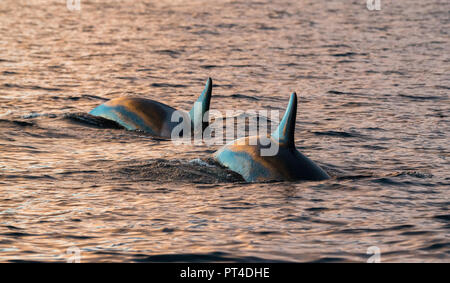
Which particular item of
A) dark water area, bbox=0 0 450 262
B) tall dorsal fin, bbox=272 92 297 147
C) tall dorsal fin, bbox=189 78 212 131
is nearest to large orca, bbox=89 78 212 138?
tall dorsal fin, bbox=189 78 212 131

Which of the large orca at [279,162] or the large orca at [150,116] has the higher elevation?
the large orca at [150,116]

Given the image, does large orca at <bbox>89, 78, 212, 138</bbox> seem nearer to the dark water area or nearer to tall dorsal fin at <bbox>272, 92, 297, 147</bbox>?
the dark water area

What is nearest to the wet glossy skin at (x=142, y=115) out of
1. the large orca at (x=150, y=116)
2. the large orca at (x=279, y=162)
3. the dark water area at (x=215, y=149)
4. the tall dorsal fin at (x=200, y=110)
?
the large orca at (x=150, y=116)

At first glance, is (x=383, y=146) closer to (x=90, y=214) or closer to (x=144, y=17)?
(x=90, y=214)

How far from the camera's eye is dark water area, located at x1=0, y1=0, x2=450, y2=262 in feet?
29.9

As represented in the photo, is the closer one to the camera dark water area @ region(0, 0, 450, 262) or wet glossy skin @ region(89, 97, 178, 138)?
dark water area @ region(0, 0, 450, 262)

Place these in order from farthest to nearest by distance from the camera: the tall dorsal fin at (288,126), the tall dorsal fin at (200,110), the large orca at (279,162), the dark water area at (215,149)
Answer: the tall dorsal fin at (200,110), the large orca at (279,162), the tall dorsal fin at (288,126), the dark water area at (215,149)

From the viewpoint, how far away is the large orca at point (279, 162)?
1162 centimetres

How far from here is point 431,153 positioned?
14.5 metres

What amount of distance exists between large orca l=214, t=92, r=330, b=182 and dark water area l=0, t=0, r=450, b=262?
22 centimetres

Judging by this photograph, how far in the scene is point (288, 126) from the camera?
37.7ft

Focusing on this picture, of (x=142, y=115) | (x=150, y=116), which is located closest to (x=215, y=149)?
(x=150, y=116)

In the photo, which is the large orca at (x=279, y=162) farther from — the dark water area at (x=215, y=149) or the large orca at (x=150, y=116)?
the large orca at (x=150, y=116)

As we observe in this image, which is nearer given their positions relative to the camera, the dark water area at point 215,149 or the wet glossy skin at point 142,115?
the dark water area at point 215,149
